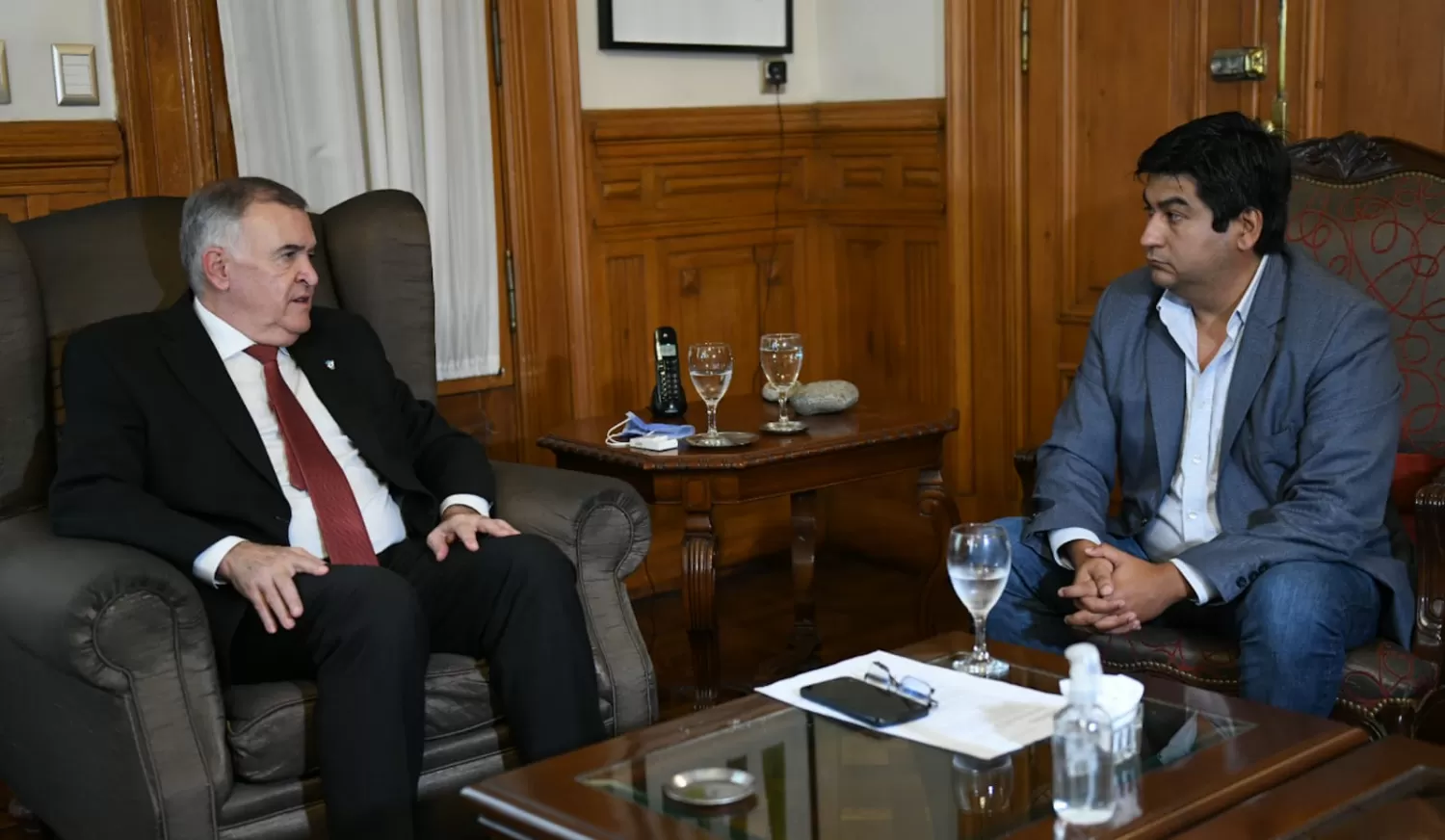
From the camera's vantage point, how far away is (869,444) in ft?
9.50

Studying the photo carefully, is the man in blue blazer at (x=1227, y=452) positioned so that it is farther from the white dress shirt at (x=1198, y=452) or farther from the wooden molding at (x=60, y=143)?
the wooden molding at (x=60, y=143)

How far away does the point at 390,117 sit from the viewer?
3363mm

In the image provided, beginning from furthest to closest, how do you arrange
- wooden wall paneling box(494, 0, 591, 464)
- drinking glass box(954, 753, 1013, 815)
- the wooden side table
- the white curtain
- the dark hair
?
wooden wall paneling box(494, 0, 591, 464), the white curtain, the wooden side table, the dark hair, drinking glass box(954, 753, 1013, 815)

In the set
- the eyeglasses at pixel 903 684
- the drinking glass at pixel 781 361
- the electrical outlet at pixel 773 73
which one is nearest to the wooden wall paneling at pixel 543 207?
the electrical outlet at pixel 773 73

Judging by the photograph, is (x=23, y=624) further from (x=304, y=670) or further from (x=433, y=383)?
(x=433, y=383)

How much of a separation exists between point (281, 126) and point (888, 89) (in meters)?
1.56

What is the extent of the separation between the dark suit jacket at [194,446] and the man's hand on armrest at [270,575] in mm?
44

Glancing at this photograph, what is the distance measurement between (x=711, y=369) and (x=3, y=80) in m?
1.41

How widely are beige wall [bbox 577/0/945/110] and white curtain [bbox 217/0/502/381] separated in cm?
34

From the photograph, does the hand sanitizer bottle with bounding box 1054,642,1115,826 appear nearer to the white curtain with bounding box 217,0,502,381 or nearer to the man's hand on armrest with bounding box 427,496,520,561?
the man's hand on armrest with bounding box 427,496,520,561

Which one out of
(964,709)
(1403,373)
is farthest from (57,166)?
(1403,373)

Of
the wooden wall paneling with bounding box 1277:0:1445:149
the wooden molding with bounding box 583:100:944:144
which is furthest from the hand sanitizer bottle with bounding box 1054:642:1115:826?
the wooden molding with bounding box 583:100:944:144

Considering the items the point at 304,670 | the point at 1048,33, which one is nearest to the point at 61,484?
the point at 304,670

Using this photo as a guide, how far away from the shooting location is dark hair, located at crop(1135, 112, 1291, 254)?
240cm
